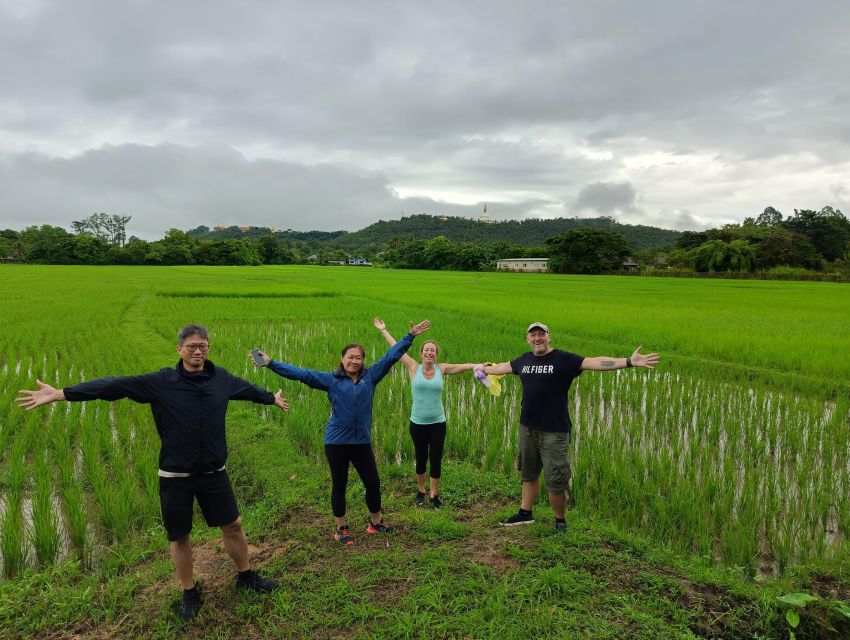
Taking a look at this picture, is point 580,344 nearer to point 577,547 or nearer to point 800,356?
point 800,356

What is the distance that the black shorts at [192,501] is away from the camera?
2.78 m

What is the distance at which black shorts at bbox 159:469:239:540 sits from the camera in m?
2.78

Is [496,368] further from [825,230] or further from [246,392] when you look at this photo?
[825,230]

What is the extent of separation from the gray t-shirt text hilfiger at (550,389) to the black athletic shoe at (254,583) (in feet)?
7.13

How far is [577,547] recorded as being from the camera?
3.41 meters

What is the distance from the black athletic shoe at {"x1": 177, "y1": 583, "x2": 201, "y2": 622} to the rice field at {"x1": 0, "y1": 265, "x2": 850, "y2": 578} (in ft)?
3.85

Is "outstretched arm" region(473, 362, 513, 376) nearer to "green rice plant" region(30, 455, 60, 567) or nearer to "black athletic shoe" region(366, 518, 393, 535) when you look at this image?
"black athletic shoe" region(366, 518, 393, 535)

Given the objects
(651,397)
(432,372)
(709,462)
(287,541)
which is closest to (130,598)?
(287,541)

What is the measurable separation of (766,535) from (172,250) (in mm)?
82073

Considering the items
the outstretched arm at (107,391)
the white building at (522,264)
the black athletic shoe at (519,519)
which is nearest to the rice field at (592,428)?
the black athletic shoe at (519,519)

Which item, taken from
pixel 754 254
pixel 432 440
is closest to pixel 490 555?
pixel 432 440

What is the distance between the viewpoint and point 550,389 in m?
3.62

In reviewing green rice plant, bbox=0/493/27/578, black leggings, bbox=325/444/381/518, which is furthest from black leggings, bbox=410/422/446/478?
green rice plant, bbox=0/493/27/578

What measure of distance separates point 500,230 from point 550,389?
4863 inches
